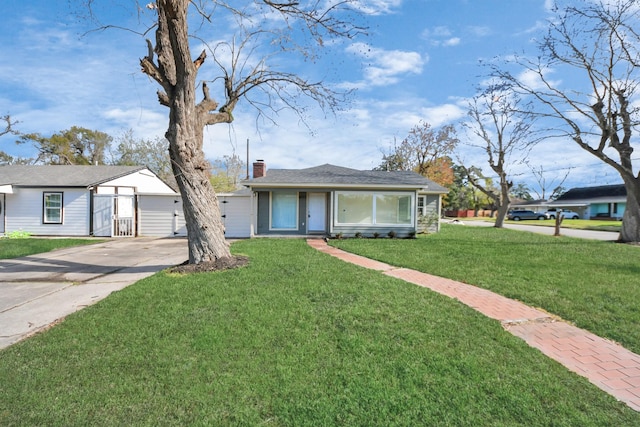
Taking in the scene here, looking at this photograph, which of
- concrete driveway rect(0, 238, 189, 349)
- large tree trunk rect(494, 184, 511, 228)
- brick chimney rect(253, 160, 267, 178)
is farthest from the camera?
large tree trunk rect(494, 184, 511, 228)

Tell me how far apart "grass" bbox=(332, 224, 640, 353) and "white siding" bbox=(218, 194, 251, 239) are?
527 centimetres

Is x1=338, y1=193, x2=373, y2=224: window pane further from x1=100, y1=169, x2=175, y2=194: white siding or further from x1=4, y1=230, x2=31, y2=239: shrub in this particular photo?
x1=4, y1=230, x2=31, y2=239: shrub

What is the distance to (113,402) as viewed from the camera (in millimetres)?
2266

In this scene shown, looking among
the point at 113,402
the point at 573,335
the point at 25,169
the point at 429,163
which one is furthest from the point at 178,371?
the point at 429,163

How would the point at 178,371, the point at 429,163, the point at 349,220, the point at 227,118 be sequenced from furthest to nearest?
the point at 429,163, the point at 349,220, the point at 227,118, the point at 178,371

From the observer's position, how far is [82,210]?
1417 cm

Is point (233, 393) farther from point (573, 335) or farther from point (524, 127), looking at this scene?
point (524, 127)

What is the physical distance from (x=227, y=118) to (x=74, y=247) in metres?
8.00

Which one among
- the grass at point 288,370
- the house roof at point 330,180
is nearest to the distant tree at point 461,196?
the house roof at point 330,180

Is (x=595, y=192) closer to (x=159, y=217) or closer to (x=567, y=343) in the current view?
(x=567, y=343)

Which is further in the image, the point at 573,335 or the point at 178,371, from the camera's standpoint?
the point at 573,335

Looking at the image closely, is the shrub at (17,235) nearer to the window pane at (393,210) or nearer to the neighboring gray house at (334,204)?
the neighboring gray house at (334,204)

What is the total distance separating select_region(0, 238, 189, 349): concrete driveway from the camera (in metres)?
4.12

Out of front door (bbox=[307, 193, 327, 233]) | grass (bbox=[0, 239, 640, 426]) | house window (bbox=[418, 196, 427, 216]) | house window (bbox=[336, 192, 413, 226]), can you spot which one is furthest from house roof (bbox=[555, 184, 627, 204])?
grass (bbox=[0, 239, 640, 426])
